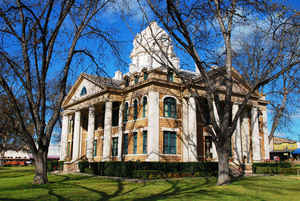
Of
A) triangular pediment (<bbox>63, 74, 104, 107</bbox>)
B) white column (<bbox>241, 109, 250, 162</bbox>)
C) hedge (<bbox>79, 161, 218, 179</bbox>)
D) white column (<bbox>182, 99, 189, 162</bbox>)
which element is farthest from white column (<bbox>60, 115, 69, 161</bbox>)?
white column (<bbox>241, 109, 250, 162</bbox>)

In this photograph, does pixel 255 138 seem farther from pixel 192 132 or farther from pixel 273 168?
pixel 192 132

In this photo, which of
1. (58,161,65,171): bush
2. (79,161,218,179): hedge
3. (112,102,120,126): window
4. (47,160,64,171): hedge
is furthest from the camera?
(47,160,64,171): hedge

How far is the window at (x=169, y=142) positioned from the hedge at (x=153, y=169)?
2831 millimetres

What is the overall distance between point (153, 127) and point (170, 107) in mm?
3319

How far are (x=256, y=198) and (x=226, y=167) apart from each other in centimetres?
448

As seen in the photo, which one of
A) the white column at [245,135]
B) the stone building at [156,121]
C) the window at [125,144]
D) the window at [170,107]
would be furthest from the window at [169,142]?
the white column at [245,135]

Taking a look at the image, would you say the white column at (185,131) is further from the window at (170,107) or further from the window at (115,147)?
the window at (115,147)

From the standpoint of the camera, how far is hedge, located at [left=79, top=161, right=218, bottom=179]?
22.9m

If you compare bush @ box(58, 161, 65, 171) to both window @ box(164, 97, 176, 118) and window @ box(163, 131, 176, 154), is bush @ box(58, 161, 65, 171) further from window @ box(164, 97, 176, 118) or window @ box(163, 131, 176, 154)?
window @ box(164, 97, 176, 118)

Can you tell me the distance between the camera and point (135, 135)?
29.9 m

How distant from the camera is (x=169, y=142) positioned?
93.1 feet

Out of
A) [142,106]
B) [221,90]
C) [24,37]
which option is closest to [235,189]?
[24,37]

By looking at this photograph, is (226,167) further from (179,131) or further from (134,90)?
(134,90)

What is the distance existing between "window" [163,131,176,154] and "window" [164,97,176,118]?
5.83ft
